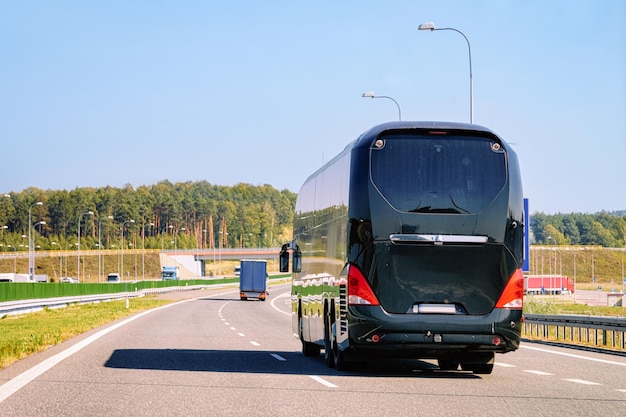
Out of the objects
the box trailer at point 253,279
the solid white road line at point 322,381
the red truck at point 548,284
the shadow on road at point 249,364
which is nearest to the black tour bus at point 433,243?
the solid white road line at point 322,381

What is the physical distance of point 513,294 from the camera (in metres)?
14.7

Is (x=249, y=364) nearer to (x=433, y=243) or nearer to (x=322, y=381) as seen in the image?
(x=322, y=381)

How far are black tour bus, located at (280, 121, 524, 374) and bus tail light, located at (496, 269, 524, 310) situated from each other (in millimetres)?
14

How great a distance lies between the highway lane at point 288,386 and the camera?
36.0ft

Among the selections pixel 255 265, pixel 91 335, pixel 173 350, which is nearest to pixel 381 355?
pixel 173 350

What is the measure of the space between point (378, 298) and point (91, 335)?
585 inches

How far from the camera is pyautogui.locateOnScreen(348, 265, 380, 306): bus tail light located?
47.6 ft

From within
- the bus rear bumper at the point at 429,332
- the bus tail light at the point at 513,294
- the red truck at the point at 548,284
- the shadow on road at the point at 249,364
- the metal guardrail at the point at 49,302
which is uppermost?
the bus tail light at the point at 513,294

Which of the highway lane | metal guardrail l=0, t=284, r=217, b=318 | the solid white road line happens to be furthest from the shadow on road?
metal guardrail l=0, t=284, r=217, b=318

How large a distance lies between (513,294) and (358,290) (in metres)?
2.13

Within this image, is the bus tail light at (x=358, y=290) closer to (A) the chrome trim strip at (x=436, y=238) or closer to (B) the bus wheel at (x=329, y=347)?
(A) the chrome trim strip at (x=436, y=238)

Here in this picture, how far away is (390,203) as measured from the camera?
47.5 ft

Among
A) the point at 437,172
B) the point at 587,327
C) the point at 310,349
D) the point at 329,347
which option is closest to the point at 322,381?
the point at 329,347

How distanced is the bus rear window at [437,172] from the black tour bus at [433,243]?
0.04 ft
